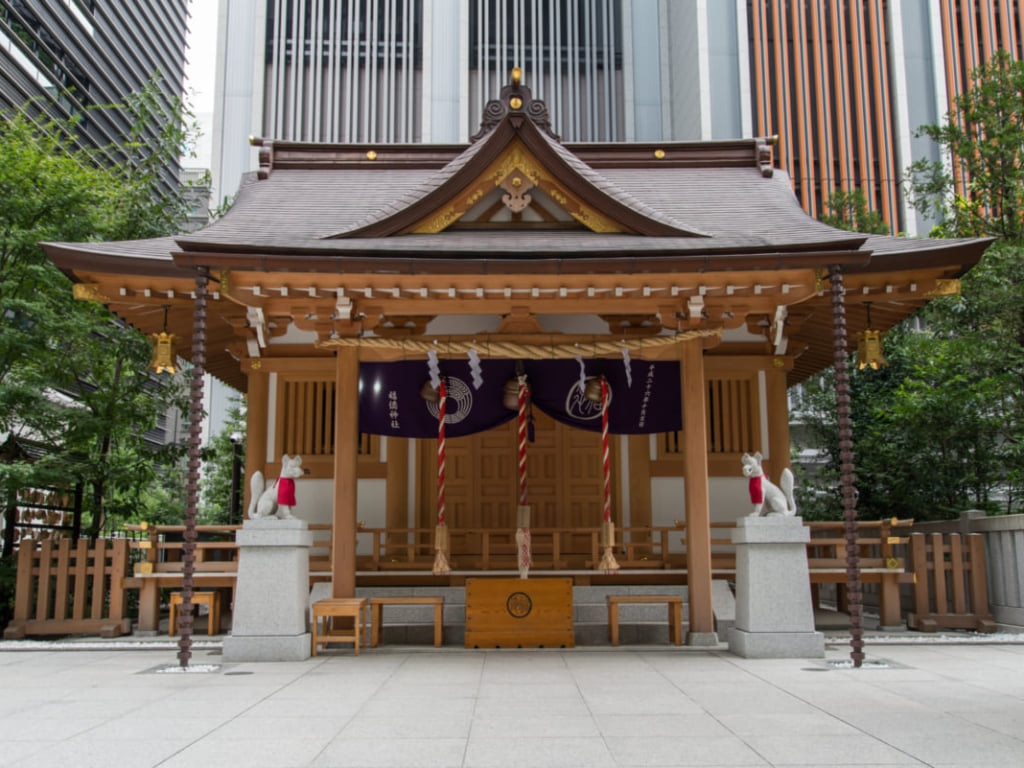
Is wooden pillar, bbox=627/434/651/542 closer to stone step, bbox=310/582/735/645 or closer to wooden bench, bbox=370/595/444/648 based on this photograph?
stone step, bbox=310/582/735/645

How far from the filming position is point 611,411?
10914 millimetres

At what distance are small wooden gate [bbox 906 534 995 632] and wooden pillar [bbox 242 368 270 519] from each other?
887 centimetres

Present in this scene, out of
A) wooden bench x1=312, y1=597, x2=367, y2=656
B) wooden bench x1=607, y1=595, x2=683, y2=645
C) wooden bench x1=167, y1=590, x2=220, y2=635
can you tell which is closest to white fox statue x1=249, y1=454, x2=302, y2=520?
wooden bench x1=312, y1=597, x2=367, y2=656

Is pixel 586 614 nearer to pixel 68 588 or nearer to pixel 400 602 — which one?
pixel 400 602

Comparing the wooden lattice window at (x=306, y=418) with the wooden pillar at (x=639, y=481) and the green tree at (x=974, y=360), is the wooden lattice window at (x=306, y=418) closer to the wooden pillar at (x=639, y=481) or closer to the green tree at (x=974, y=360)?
the wooden pillar at (x=639, y=481)

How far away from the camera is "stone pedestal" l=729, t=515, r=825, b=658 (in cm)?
874

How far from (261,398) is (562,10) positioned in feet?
106

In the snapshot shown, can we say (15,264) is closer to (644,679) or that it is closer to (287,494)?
(287,494)

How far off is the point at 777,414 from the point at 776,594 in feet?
13.1

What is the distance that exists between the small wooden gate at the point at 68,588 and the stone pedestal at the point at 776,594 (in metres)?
7.85

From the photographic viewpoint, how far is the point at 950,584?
1148cm

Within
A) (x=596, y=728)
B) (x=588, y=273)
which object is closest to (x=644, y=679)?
(x=596, y=728)

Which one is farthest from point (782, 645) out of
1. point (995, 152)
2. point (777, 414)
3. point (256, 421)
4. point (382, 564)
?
point (995, 152)

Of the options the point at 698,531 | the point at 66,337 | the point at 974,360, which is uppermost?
the point at 66,337
